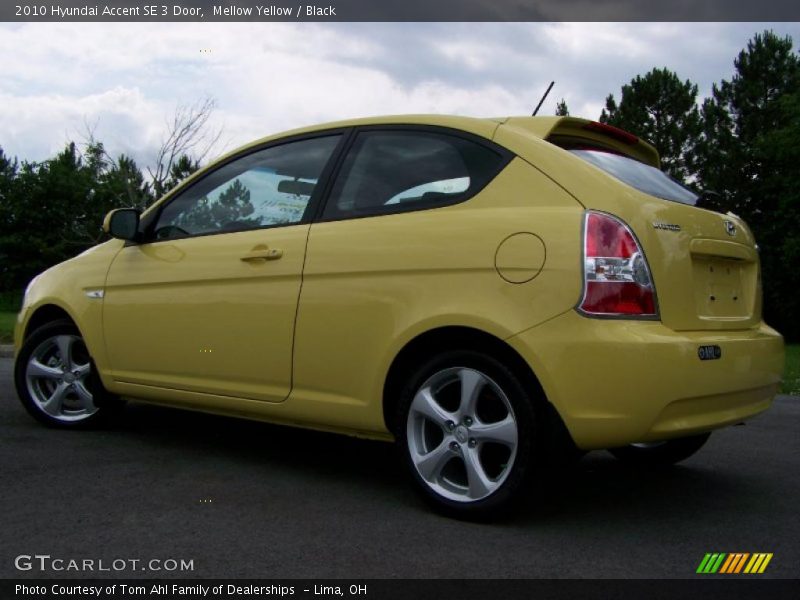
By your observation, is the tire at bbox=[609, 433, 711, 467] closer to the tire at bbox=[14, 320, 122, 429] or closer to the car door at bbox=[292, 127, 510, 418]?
the car door at bbox=[292, 127, 510, 418]

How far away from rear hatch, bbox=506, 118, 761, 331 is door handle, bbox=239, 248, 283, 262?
126 centimetres

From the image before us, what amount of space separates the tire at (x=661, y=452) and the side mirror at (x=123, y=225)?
2889 millimetres

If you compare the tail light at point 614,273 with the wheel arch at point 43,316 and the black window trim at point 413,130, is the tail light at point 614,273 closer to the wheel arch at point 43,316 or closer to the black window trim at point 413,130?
the black window trim at point 413,130

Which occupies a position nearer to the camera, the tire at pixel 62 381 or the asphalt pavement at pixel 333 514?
the asphalt pavement at pixel 333 514

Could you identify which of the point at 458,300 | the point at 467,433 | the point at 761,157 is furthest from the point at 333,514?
the point at 761,157

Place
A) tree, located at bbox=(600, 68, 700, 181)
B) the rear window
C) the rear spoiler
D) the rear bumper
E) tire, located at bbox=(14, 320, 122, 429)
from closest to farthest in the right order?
the rear bumper → the rear window → the rear spoiler → tire, located at bbox=(14, 320, 122, 429) → tree, located at bbox=(600, 68, 700, 181)

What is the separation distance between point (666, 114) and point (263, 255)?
44.1 metres

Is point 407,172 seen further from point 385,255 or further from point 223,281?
point 223,281

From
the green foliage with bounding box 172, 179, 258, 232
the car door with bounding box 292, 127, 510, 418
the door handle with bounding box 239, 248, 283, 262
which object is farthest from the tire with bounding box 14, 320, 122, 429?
the car door with bounding box 292, 127, 510, 418

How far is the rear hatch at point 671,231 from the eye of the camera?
303 centimetres

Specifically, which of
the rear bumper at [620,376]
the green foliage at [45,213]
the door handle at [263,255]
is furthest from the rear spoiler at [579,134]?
the green foliage at [45,213]

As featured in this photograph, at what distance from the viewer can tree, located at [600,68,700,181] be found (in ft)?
142

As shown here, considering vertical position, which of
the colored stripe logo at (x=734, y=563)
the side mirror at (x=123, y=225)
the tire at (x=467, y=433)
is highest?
the side mirror at (x=123, y=225)
